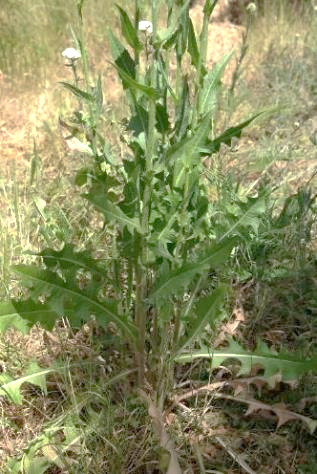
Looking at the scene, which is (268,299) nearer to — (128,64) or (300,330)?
(300,330)

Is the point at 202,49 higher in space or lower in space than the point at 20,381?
higher

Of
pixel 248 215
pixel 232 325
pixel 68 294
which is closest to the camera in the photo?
pixel 68 294

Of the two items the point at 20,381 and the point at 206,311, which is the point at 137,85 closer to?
the point at 206,311

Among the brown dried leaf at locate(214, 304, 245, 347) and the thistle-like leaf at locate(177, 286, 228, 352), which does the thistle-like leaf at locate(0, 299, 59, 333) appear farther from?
the brown dried leaf at locate(214, 304, 245, 347)

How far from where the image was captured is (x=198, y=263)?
4.41ft

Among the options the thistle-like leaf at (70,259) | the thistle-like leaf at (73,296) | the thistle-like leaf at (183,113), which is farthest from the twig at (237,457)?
the thistle-like leaf at (183,113)

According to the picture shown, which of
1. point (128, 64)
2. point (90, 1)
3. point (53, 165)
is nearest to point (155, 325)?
point (128, 64)

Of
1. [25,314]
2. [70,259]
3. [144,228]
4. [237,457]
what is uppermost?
[144,228]

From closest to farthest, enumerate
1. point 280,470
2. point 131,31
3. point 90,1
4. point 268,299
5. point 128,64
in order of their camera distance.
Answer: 1. point 131,31
2. point 128,64
3. point 280,470
4. point 268,299
5. point 90,1

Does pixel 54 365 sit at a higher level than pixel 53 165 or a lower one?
lower

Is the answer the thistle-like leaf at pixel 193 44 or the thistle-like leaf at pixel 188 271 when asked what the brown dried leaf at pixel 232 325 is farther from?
the thistle-like leaf at pixel 193 44

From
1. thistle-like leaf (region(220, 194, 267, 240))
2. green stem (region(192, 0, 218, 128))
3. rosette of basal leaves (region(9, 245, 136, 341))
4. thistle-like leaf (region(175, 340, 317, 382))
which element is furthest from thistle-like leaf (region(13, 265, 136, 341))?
green stem (region(192, 0, 218, 128))

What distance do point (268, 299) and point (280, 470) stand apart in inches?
21.4

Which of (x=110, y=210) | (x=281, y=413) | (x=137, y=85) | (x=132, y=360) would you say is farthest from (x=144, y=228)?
(x=281, y=413)
